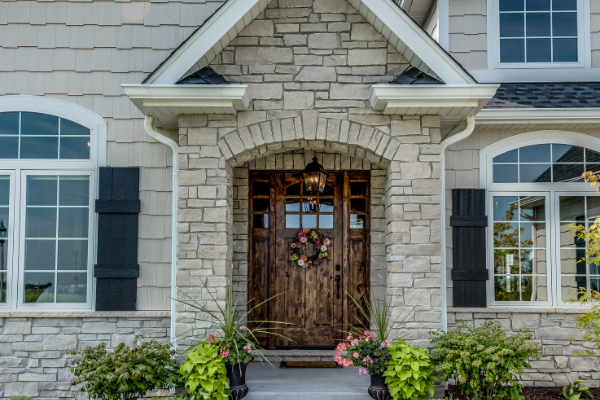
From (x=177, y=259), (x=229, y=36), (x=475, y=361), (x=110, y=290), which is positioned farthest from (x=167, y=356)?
(x=229, y=36)

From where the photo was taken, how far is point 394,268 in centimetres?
450

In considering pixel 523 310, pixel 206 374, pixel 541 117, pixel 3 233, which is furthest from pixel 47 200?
pixel 541 117

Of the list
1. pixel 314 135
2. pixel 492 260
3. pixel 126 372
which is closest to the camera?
pixel 126 372

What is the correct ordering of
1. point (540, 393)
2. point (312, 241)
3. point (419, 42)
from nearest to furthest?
1. point (419, 42)
2. point (540, 393)
3. point (312, 241)

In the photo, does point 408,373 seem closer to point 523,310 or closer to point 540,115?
point 523,310

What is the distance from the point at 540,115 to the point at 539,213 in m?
1.12

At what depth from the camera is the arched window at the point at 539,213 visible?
552cm

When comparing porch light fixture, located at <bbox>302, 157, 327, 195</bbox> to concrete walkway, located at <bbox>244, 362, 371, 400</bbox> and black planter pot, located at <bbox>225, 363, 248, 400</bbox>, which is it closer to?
concrete walkway, located at <bbox>244, 362, 371, 400</bbox>

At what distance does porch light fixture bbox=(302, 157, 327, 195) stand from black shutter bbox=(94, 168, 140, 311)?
1.88 m

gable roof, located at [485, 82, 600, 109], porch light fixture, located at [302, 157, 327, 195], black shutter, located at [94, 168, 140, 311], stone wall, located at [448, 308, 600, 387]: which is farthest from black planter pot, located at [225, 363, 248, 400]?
gable roof, located at [485, 82, 600, 109]

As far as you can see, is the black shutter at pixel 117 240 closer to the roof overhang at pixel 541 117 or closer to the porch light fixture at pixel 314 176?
the porch light fixture at pixel 314 176

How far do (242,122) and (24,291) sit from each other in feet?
10.1

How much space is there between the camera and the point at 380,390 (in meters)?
4.21

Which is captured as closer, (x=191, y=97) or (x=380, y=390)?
(x=380, y=390)
